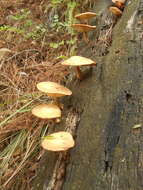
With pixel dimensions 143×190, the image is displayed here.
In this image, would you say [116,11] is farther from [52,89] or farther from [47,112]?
[47,112]

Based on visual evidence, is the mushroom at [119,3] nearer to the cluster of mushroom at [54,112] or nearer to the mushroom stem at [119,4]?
the mushroom stem at [119,4]

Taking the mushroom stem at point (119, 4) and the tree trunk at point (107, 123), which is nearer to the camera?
the tree trunk at point (107, 123)

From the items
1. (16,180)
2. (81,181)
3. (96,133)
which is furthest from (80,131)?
(16,180)

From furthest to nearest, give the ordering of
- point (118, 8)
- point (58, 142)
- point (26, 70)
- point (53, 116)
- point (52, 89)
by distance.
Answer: point (26, 70) < point (118, 8) < point (52, 89) < point (53, 116) < point (58, 142)

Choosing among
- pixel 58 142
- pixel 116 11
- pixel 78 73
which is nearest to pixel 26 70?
pixel 78 73

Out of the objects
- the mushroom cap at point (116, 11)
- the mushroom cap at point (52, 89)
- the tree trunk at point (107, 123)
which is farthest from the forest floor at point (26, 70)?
the mushroom cap at point (116, 11)

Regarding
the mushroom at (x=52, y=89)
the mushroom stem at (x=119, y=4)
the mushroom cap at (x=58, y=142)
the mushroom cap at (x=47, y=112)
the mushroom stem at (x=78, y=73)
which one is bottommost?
the mushroom cap at (x=58, y=142)
